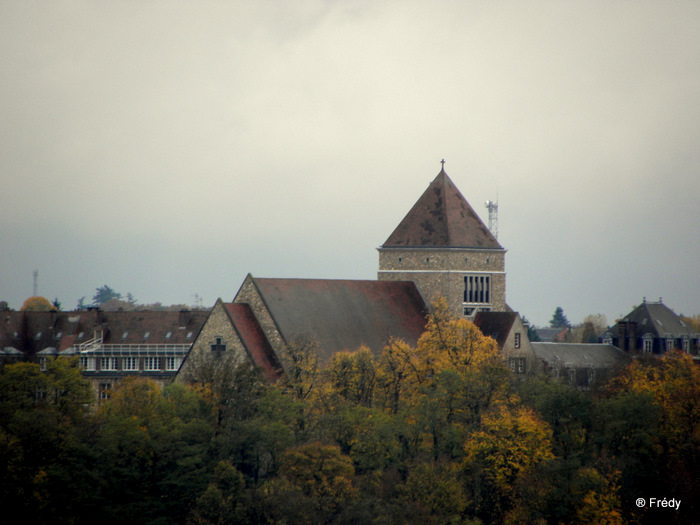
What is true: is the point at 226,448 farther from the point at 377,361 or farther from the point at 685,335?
the point at 685,335

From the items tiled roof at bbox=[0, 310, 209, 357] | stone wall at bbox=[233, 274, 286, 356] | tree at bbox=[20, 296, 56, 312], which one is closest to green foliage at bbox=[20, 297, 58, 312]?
tree at bbox=[20, 296, 56, 312]

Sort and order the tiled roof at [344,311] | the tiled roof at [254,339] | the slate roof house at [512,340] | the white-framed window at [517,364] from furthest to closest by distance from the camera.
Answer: the slate roof house at [512,340] < the white-framed window at [517,364] < the tiled roof at [344,311] < the tiled roof at [254,339]

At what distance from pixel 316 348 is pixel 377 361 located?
3.48m

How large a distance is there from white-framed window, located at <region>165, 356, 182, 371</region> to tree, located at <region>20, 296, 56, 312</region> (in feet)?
283

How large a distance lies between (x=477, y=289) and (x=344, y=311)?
1178 centimetres

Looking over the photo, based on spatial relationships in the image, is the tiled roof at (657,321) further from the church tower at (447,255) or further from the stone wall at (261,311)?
the stone wall at (261,311)

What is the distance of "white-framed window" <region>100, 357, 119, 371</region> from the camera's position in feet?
262

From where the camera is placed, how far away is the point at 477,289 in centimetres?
7256

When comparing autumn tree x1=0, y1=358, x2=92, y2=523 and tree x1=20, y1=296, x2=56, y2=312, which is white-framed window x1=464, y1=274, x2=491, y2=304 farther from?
tree x1=20, y1=296, x2=56, y2=312

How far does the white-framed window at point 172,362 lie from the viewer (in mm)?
79750

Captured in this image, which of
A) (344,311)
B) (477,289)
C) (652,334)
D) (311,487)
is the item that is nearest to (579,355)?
(652,334)

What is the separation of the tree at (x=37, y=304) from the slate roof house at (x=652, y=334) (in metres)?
94.0

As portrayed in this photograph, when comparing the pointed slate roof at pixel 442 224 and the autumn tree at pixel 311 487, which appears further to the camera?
the pointed slate roof at pixel 442 224

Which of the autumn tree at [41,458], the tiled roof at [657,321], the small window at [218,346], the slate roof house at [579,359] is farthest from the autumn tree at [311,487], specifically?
the tiled roof at [657,321]
